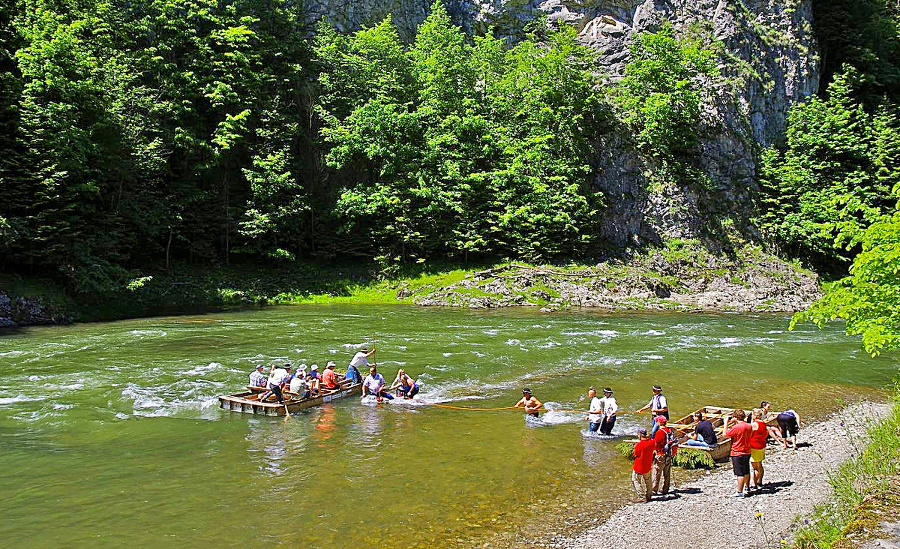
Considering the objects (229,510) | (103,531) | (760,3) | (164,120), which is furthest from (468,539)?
(760,3)

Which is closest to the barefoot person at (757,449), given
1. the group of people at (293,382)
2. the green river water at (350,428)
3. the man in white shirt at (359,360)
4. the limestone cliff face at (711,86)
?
the green river water at (350,428)

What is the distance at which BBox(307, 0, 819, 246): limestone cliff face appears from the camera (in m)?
49.4

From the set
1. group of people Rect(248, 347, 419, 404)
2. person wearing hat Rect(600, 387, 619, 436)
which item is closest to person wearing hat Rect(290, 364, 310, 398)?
group of people Rect(248, 347, 419, 404)

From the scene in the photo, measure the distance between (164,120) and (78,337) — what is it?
21.6m

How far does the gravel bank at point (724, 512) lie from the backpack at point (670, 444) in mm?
807

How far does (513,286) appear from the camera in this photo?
43875mm

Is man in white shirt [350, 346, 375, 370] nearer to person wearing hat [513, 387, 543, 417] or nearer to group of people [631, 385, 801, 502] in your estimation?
person wearing hat [513, 387, 543, 417]

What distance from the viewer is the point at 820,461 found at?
13.3m

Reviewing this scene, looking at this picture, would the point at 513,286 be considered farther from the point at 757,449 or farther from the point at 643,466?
the point at 643,466

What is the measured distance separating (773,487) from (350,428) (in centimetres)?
1021

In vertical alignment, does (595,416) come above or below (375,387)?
below

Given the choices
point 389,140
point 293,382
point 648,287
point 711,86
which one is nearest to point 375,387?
point 293,382

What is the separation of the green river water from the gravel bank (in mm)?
712

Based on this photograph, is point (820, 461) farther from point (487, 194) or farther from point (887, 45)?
point (887, 45)
